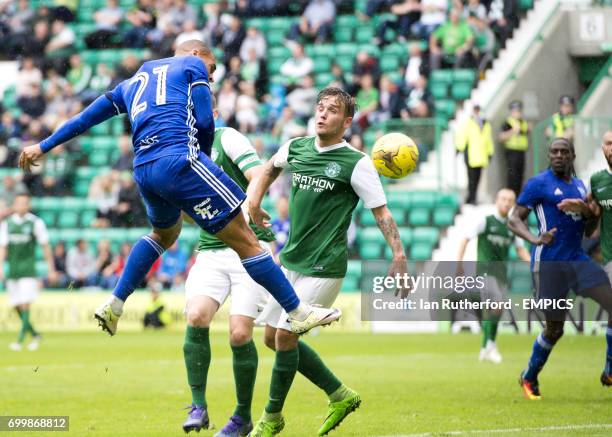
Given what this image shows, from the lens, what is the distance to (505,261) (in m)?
15.6

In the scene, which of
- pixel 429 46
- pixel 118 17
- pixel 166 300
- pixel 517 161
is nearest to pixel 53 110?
pixel 118 17

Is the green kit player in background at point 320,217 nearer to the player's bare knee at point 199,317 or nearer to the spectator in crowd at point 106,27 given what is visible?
the player's bare knee at point 199,317

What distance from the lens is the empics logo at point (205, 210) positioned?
704 centimetres

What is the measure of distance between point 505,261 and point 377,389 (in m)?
4.67

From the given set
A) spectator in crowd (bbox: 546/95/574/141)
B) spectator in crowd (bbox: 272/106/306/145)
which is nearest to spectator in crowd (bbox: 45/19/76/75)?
spectator in crowd (bbox: 272/106/306/145)

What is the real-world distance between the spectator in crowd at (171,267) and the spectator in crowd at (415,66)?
18.7 ft

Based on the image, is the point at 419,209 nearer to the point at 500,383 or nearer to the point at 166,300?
the point at 166,300

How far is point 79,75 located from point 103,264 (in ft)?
20.4

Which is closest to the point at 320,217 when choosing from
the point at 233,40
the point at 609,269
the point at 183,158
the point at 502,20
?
the point at 183,158

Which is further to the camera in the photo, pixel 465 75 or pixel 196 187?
pixel 465 75

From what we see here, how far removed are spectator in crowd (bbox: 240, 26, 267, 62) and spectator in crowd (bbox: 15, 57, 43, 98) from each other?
5103mm

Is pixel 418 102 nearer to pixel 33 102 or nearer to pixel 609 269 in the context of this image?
pixel 33 102

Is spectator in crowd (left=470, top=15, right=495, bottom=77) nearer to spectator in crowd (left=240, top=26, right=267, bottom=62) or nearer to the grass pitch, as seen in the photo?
spectator in crowd (left=240, top=26, right=267, bottom=62)

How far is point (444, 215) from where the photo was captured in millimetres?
21609
